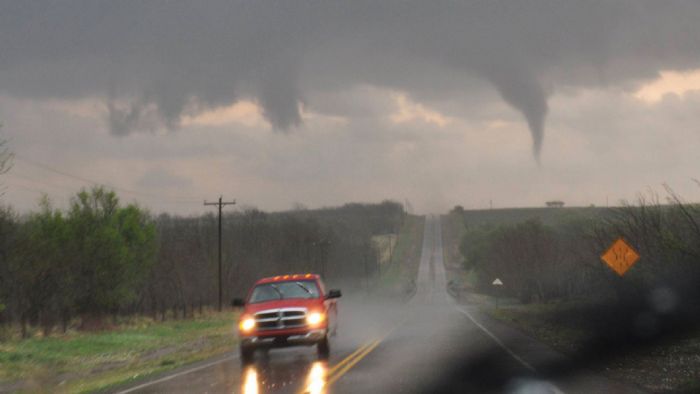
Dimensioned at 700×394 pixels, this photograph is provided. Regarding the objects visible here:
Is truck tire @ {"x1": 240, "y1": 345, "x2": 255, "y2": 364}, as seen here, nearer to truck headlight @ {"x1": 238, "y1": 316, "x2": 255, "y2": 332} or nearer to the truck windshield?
truck headlight @ {"x1": 238, "y1": 316, "x2": 255, "y2": 332}

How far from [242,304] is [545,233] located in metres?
77.9

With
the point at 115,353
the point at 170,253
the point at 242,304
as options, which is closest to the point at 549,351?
the point at 242,304

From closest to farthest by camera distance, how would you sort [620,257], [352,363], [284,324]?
[352,363] → [284,324] → [620,257]

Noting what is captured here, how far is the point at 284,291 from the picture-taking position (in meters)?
23.0

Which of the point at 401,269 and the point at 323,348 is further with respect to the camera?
the point at 401,269

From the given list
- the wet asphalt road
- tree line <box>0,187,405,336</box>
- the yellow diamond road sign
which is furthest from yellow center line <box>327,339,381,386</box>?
tree line <box>0,187,405,336</box>

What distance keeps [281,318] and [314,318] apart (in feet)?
2.68

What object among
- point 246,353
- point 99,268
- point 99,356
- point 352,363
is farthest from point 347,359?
point 99,268

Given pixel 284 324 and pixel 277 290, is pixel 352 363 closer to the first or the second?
pixel 284 324

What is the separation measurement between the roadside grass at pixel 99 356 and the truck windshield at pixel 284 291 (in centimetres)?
249

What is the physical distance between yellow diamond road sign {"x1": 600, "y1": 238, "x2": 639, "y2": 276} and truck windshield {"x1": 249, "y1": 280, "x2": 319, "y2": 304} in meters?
8.45

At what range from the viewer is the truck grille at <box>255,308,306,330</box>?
21391 mm

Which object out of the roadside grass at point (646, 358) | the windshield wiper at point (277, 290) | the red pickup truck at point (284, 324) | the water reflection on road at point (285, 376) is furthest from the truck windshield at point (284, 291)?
the roadside grass at point (646, 358)

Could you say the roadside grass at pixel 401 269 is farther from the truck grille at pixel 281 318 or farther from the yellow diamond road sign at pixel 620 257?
the truck grille at pixel 281 318
